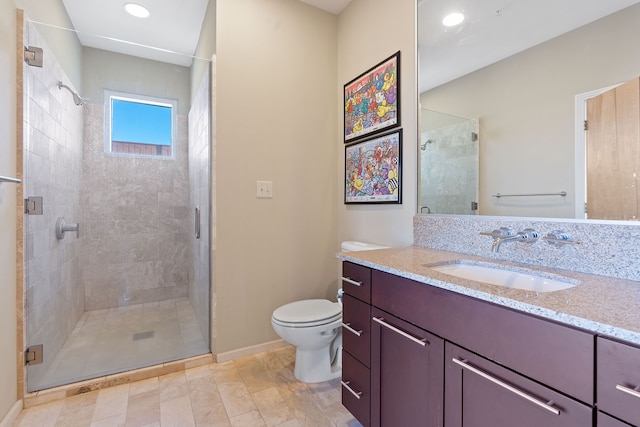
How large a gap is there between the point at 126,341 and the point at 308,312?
136 centimetres

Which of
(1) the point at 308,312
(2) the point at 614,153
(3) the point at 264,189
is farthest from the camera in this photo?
(3) the point at 264,189

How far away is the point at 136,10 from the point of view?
230cm

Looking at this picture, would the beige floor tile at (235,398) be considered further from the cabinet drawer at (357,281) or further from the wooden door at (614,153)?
the wooden door at (614,153)

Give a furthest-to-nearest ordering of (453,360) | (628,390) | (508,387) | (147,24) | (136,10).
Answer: (147,24) < (136,10) < (453,360) < (508,387) < (628,390)

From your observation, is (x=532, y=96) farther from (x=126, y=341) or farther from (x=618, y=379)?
(x=126, y=341)

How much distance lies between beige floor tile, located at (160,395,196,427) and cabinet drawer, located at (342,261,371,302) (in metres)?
1.00

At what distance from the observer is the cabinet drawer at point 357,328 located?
1247 mm

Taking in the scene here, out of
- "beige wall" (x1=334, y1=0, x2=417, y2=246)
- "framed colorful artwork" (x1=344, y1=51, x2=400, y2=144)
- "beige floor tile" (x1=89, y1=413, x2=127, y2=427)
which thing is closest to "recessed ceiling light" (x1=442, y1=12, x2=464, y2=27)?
"beige wall" (x1=334, y1=0, x2=417, y2=246)

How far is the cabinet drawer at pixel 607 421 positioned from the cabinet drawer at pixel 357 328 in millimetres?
731

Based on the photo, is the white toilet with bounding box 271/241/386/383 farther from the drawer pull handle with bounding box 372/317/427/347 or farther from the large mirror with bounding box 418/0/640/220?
the large mirror with bounding box 418/0/640/220

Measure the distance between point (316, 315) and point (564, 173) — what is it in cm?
136

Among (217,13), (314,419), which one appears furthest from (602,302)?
(217,13)

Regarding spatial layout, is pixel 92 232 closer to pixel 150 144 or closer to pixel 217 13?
pixel 150 144

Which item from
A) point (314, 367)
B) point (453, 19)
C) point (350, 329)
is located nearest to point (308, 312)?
point (314, 367)
